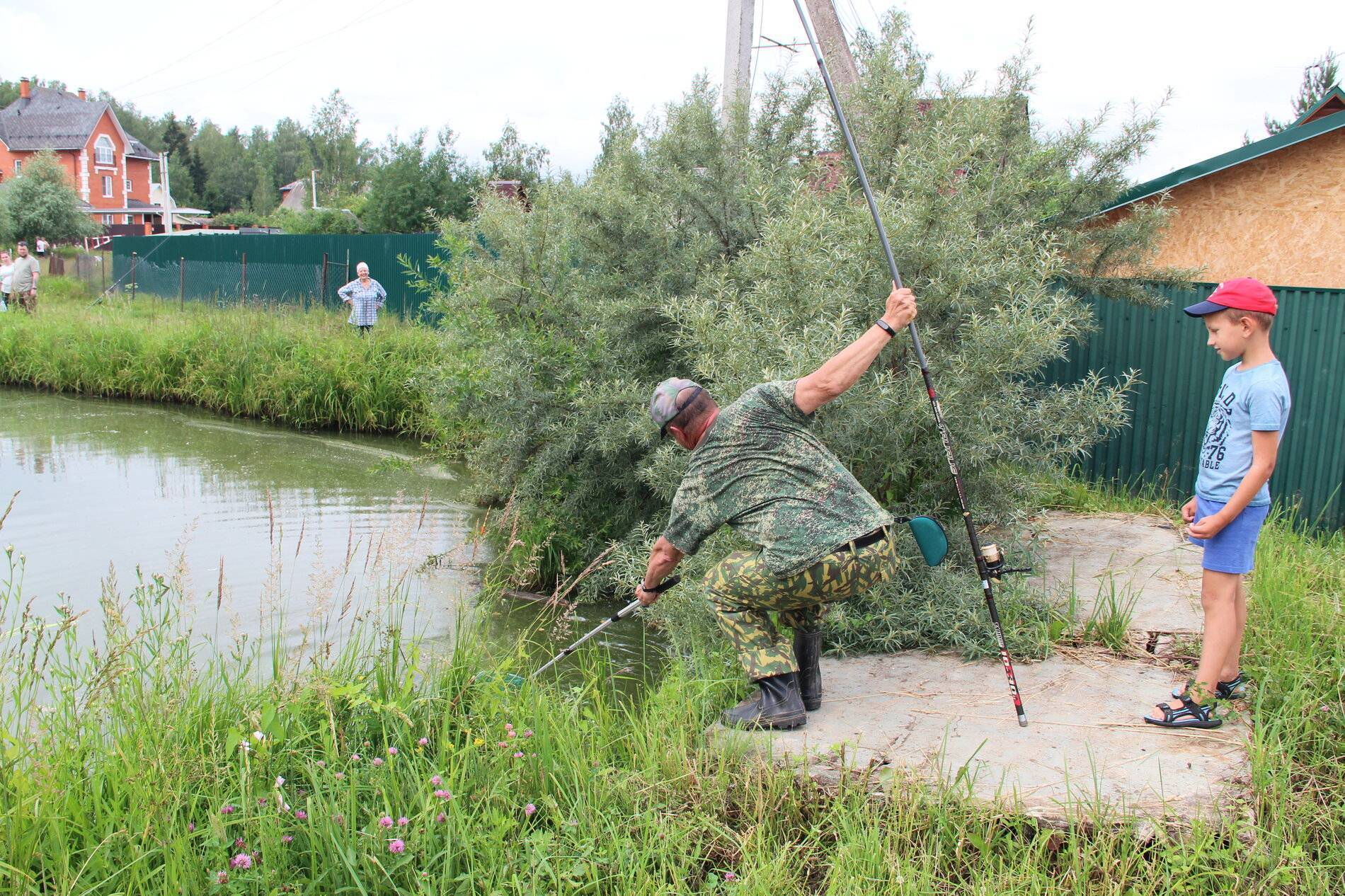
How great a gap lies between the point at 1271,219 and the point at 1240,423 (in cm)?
687

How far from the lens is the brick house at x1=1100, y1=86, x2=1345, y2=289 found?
913cm

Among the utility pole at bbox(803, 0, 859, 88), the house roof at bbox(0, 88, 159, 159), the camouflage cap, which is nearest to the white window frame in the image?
the house roof at bbox(0, 88, 159, 159)

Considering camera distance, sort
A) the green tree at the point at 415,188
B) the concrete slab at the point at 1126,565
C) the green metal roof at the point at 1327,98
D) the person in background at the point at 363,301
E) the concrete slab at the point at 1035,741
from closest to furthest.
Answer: the concrete slab at the point at 1035,741 < the concrete slab at the point at 1126,565 < the green metal roof at the point at 1327,98 < the person in background at the point at 363,301 < the green tree at the point at 415,188

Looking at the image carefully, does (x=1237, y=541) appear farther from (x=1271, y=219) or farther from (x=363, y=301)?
(x=363, y=301)

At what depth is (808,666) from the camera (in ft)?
14.0

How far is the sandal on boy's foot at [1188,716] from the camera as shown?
154 inches

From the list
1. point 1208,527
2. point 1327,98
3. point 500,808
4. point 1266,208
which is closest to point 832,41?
point 1266,208

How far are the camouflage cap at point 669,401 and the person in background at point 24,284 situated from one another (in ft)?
65.4

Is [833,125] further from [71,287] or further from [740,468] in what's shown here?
[71,287]

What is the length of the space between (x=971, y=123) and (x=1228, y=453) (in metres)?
3.59

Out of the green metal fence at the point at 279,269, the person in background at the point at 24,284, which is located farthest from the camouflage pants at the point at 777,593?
the person in background at the point at 24,284

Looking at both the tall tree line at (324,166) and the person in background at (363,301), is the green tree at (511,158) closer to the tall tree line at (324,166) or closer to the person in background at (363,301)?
the tall tree line at (324,166)

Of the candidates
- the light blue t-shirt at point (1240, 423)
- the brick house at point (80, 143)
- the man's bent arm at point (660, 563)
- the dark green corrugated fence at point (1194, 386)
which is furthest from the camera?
the brick house at point (80, 143)

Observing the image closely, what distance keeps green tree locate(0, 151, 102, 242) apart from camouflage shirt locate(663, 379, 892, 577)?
137 feet
